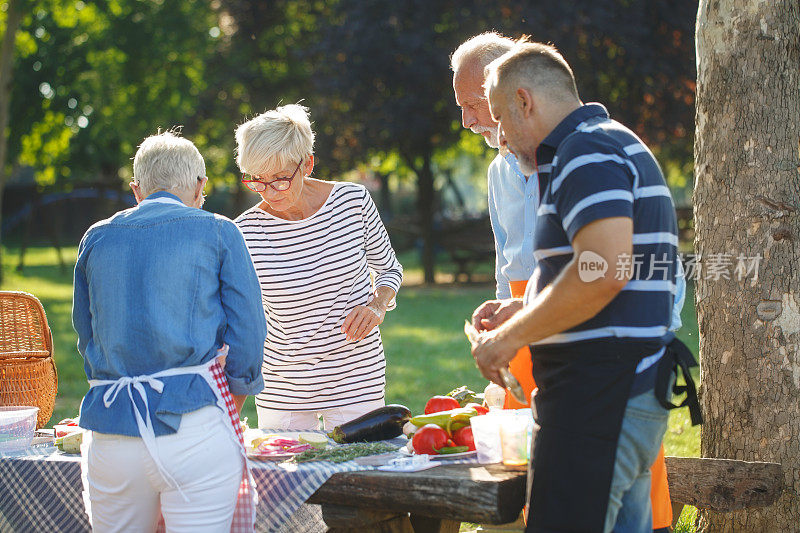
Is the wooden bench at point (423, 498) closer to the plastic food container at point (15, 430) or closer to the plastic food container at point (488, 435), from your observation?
the plastic food container at point (488, 435)

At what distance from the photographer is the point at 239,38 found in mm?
24406

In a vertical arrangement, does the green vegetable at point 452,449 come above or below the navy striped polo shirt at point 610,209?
below

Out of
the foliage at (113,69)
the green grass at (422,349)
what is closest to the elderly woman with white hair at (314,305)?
the green grass at (422,349)

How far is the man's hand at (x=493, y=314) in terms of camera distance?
3.12m

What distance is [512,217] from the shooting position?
3.76 meters

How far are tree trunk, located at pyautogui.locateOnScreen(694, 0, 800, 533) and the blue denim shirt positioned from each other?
2.68 meters

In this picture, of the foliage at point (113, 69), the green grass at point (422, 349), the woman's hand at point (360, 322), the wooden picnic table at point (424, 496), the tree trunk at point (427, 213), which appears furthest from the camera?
the foliage at point (113, 69)

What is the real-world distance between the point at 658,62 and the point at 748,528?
14.8 m

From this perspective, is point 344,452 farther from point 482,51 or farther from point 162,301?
point 482,51

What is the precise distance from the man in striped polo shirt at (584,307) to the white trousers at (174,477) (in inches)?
37.1

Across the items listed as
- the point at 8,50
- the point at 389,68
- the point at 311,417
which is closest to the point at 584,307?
the point at 311,417

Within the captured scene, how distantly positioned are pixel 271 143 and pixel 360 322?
89cm

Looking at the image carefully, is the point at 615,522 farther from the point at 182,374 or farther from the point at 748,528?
the point at 748,528

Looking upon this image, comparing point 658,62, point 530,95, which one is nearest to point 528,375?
point 530,95
